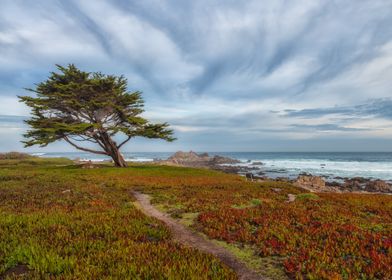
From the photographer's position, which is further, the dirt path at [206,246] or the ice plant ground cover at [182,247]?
the dirt path at [206,246]

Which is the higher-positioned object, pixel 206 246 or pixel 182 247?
pixel 182 247

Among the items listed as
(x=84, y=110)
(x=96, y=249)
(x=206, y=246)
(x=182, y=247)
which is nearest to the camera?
(x=96, y=249)

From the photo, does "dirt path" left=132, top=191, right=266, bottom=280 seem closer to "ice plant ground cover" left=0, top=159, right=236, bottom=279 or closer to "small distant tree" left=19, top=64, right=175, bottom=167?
"ice plant ground cover" left=0, top=159, right=236, bottom=279

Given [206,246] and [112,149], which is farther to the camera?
[112,149]

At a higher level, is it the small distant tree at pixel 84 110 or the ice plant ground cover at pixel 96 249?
the small distant tree at pixel 84 110

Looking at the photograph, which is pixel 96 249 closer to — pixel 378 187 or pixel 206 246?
pixel 206 246

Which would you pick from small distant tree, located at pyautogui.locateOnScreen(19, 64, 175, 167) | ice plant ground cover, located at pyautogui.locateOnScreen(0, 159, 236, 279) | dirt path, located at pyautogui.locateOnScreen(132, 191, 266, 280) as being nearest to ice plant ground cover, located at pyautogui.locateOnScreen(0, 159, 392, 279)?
ice plant ground cover, located at pyautogui.locateOnScreen(0, 159, 236, 279)

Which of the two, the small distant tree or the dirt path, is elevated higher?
the small distant tree

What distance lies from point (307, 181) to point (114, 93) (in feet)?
111

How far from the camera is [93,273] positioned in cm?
584

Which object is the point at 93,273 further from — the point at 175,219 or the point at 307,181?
the point at 307,181

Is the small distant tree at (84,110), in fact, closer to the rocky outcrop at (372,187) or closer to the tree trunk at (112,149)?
the tree trunk at (112,149)

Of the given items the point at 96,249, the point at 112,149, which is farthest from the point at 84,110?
the point at 96,249

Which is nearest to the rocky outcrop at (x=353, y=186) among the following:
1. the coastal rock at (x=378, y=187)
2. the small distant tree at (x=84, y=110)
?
the coastal rock at (x=378, y=187)
